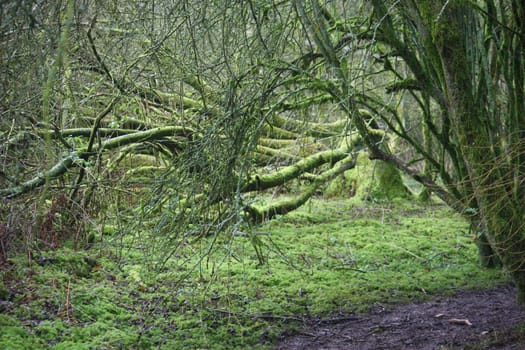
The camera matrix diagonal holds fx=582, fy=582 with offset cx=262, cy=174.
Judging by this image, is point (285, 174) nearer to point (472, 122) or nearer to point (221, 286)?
point (221, 286)

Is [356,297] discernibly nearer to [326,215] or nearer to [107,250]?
[107,250]

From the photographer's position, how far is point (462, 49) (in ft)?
15.5

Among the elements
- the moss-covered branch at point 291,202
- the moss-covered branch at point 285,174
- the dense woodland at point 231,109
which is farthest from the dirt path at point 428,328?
the moss-covered branch at point 291,202

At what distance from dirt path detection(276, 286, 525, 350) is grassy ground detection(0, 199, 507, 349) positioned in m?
0.25

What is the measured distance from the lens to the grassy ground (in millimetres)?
4500

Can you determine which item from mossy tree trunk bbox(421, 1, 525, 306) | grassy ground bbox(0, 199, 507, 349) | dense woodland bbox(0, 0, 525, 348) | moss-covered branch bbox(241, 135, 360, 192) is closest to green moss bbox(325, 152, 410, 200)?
moss-covered branch bbox(241, 135, 360, 192)

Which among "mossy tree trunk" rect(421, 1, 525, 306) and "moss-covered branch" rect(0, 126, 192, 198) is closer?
"moss-covered branch" rect(0, 126, 192, 198)

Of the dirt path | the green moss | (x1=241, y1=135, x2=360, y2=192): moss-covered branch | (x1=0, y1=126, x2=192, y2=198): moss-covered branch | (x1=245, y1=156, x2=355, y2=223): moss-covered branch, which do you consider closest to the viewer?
(x1=0, y1=126, x2=192, y2=198): moss-covered branch

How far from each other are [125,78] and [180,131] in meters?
1.08

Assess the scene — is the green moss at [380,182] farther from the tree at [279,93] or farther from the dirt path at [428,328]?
the dirt path at [428,328]

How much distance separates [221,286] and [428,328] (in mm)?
2057

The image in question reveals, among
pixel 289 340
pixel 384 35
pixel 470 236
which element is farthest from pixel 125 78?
pixel 470 236

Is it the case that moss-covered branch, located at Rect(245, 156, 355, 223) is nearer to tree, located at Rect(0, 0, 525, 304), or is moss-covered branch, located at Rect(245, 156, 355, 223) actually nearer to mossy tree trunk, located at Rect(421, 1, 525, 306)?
tree, located at Rect(0, 0, 525, 304)

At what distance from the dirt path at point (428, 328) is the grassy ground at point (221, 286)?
0.82 ft
